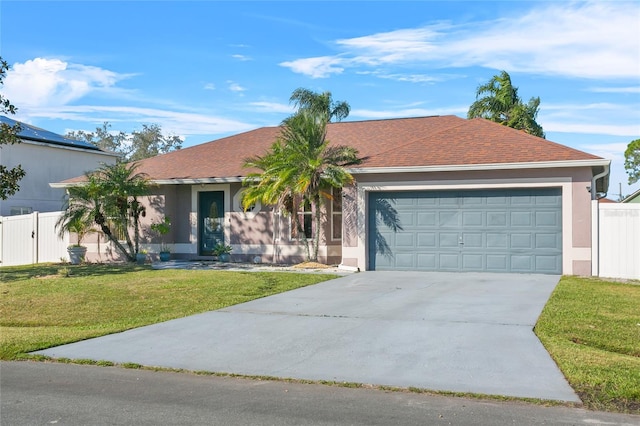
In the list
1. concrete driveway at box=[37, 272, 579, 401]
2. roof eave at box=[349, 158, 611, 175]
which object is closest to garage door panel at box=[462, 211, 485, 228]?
roof eave at box=[349, 158, 611, 175]

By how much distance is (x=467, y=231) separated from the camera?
17328 millimetres

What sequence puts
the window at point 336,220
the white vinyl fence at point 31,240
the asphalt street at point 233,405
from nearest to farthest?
the asphalt street at point 233,405 → the window at point 336,220 → the white vinyl fence at point 31,240

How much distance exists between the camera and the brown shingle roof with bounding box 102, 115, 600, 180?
56.3 feet

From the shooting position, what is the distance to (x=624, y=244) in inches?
625

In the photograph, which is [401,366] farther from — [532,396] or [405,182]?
[405,182]

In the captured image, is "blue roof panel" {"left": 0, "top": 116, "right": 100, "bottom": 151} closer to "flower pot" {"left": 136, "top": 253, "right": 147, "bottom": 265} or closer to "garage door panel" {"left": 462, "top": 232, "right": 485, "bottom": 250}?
"flower pot" {"left": 136, "top": 253, "right": 147, "bottom": 265}

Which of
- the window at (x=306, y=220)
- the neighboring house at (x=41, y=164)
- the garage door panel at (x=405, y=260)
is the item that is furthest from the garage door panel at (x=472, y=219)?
the neighboring house at (x=41, y=164)

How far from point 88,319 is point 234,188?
1082 cm

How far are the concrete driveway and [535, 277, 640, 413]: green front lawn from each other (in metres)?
0.21

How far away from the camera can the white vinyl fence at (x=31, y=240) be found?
2339cm

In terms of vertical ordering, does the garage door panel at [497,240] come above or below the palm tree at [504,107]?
below

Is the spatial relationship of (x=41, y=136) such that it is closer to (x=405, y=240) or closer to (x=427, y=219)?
(x=405, y=240)

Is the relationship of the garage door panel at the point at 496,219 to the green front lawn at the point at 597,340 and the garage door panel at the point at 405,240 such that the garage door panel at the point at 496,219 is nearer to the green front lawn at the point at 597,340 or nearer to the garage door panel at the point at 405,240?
the garage door panel at the point at 405,240

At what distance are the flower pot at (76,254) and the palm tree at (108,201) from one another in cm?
127
